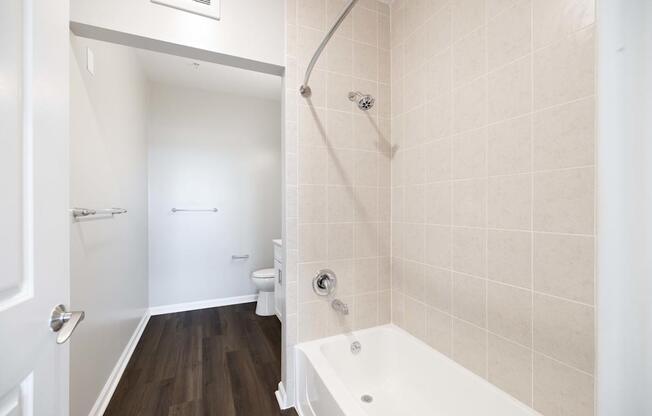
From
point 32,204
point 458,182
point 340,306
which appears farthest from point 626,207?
point 340,306

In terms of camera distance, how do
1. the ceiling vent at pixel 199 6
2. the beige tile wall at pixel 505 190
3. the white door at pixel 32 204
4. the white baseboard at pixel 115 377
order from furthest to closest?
the white baseboard at pixel 115 377 → the ceiling vent at pixel 199 6 → the beige tile wall at pixel 505 190 → the white door at pixel 32 204

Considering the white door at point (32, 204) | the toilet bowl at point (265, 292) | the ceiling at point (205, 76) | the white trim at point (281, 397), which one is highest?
the ceiling at point (205, 76)

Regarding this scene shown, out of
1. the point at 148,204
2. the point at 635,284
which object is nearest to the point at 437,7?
the point at 635,284

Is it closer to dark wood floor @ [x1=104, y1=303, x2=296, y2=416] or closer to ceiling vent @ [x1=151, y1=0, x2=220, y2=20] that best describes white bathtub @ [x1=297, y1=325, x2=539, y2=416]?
dark wood floor @ [x1=104, y1=303, x2=296, y2=416]

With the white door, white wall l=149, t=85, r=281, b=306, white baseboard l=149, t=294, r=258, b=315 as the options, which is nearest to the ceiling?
white wall l=149, t=85, r=281, b=306

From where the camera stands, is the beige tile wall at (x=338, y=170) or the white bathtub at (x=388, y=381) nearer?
the white bathtub at (x=388, y=381)

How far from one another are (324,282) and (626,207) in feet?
4.29

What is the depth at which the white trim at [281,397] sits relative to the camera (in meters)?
1.51

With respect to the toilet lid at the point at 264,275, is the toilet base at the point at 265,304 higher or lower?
lower

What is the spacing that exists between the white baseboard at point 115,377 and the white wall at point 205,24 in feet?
6.33

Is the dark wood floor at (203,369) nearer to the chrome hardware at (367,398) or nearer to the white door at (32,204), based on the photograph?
the chrome hardware at (367,398)

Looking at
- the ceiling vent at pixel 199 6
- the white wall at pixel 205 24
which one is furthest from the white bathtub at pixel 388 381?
the ceiling vent at pixel 199 6

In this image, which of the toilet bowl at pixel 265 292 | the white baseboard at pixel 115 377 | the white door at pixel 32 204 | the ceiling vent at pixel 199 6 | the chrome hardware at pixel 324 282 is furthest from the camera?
the toilet bowl at pixel 265 292

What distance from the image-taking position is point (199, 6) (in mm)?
1292
